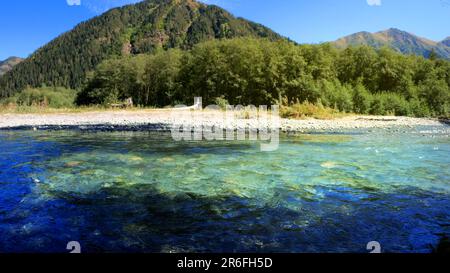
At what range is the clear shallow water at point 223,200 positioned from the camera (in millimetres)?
4398

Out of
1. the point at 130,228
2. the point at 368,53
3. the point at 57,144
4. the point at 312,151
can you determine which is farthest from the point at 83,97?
the point at 130,228

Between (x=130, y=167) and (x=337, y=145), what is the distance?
747cm

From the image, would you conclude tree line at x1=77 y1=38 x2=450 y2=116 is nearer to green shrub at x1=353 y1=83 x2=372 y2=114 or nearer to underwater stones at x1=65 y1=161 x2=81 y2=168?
green shrub at x1=353 y1=83 x2=372 y2=114

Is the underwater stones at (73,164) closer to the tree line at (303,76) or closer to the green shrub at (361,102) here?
the tree line at (303,76)

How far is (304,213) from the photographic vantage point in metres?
5.46

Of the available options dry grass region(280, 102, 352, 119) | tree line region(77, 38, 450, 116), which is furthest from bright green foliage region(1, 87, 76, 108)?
dry grass region(280, 102, 352, 119)

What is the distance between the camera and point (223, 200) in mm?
6238

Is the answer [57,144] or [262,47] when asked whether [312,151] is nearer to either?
[57,144]

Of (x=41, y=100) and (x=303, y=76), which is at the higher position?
(x=303, y=76)

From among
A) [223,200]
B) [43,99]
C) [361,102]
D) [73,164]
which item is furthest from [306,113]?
[43,99]

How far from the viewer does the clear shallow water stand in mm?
4398

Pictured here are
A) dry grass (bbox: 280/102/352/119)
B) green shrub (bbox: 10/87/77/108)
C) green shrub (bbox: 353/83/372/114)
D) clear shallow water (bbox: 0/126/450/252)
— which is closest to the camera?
clear shallow water (bbox: 0/126/450/252)

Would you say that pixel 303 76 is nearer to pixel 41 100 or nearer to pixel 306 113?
pixel 306 113

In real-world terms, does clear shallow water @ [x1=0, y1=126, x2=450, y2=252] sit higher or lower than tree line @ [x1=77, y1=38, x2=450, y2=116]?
lower
